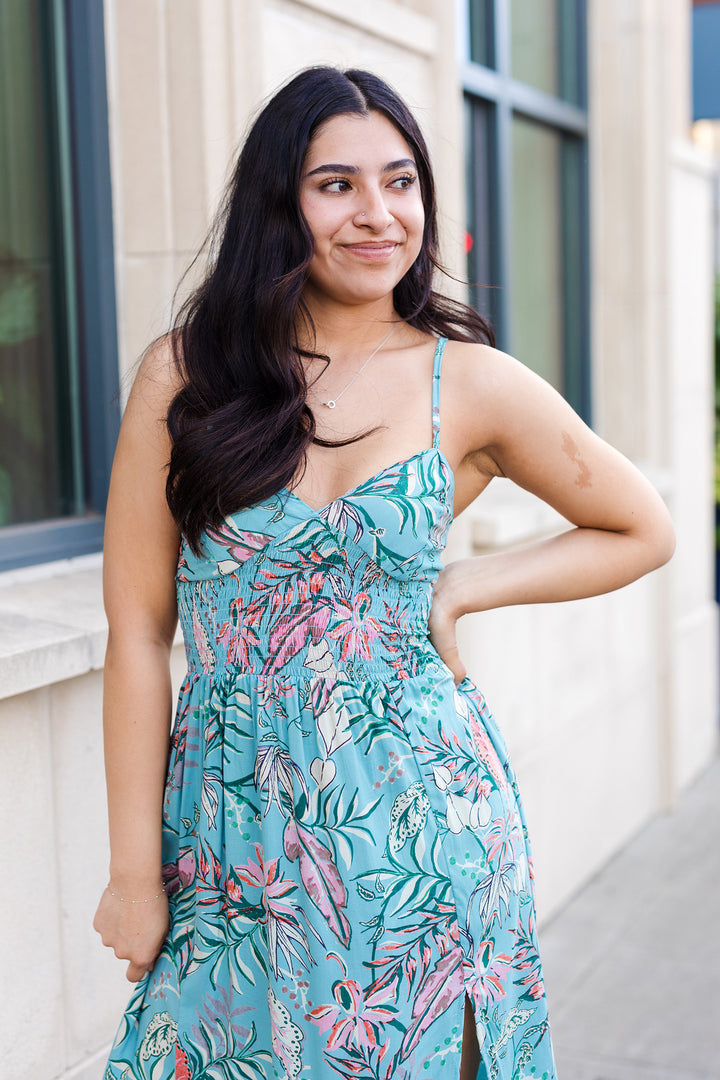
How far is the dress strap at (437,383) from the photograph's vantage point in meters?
1.80

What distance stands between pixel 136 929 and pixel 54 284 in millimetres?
1593

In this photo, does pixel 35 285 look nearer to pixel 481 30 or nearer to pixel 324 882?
pixel 324 882

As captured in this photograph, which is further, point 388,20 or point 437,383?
point 388,20

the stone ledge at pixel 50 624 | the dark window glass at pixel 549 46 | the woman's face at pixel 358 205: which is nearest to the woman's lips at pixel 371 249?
the woman's face at pixel 358 205

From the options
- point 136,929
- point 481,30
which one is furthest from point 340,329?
point 481,30

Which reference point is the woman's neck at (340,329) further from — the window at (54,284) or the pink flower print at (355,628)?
the window at (54,284)

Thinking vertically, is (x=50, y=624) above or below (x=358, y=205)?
below

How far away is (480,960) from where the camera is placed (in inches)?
68.4

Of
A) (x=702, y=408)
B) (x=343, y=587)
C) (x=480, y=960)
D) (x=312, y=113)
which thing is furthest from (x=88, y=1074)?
(x=702, y=408)

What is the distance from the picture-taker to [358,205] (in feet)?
5.68

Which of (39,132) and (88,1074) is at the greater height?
(39,132)

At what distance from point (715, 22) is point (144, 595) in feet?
28.4

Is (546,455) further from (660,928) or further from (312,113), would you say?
(660,928)

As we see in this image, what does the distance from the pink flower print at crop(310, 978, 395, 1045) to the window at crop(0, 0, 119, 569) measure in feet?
4.30
